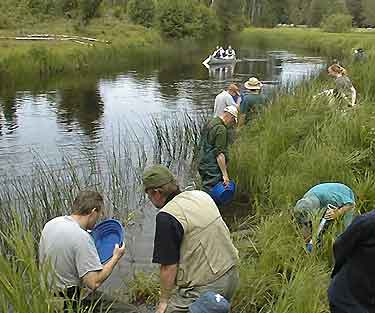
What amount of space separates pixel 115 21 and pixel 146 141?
130 ft

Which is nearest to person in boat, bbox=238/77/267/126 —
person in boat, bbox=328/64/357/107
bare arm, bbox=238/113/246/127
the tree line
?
bare arm, bbox=238/113/246/127

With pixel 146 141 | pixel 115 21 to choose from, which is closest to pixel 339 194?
pixel 146 141

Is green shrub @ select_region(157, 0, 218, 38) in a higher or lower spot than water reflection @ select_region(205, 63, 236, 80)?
higher

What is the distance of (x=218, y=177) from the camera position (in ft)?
26.3

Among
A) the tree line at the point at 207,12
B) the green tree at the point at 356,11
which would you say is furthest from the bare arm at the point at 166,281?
the green tree at the point at 356,11

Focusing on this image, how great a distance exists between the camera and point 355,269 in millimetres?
3299

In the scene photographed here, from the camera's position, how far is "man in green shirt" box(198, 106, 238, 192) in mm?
7559

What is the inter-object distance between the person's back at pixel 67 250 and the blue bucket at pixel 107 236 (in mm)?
897

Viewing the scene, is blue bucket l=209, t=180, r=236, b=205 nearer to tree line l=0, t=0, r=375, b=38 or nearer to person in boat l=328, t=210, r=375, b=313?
person in boat l=328, t=210, r=375, b=313

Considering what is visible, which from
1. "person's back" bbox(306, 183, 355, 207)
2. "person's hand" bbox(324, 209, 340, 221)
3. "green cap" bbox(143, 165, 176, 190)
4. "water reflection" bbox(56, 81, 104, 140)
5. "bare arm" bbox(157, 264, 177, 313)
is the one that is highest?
"green cap" bbox(143, 165, 176, 190)

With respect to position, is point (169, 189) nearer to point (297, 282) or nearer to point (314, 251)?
point (297, 282)

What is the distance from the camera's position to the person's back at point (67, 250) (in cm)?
411

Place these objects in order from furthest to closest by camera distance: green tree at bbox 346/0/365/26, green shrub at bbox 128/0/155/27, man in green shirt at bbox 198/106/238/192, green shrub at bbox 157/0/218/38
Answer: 1. green tree at bbox 346/0/365/26
2. green shrub at bbox 128/0/155/27
3. green shrub at bbox 157/0/218/38
4. man in green shirt at bbox 198/106/238/192

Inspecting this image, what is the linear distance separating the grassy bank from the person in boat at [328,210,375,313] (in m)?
0.69
